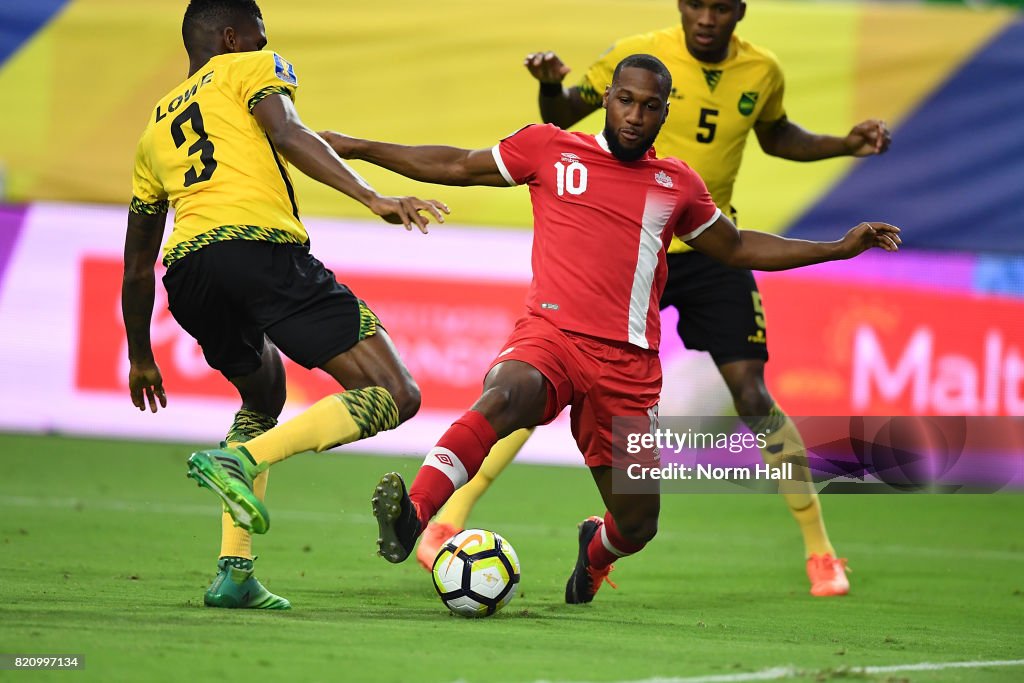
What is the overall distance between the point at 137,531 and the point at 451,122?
4998 millimetres

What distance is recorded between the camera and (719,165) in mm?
7402

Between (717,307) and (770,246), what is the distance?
1.32 metres

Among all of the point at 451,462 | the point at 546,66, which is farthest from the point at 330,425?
the point at 546,66

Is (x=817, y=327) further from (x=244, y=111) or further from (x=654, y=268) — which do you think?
(x=244, y=111)

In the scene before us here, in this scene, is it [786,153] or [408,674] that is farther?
[786,153]

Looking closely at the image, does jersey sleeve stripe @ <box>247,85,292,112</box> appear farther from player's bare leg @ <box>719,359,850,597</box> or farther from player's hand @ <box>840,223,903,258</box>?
player's bare leg @ <box>719,359,850,597</box>

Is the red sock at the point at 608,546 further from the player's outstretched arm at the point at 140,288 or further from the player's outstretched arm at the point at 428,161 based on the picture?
the player's outstretched arm at the point at 140,288

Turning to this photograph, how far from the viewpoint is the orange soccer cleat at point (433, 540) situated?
22.7 feet

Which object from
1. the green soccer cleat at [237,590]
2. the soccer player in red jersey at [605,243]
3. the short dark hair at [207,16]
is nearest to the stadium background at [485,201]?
the soccer player in red jersey at [605,243]

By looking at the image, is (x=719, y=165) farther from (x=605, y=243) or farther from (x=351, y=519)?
(x=351, y=519)

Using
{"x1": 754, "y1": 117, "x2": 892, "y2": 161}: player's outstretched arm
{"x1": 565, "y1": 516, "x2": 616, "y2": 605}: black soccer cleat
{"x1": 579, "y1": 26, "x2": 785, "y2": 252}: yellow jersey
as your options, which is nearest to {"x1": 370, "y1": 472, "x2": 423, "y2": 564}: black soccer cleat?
{"x1": 565, "y1": 516, "x2": 616, "y2": 605}: black soccer cleat

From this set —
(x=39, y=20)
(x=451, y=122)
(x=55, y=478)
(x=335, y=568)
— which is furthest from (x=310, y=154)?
(x=39, y=20)

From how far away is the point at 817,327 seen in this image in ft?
37.3

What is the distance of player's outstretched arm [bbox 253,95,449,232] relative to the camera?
494 cm
